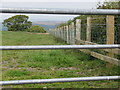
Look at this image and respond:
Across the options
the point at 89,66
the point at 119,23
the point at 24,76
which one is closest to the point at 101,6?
the point at 119,23

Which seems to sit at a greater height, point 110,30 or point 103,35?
point 110,30

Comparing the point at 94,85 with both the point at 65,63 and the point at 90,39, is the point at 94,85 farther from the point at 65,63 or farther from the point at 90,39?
the point at 90,39

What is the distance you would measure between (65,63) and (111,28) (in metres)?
1.49

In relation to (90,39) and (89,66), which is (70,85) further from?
(90,39)

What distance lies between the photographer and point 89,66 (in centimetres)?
493

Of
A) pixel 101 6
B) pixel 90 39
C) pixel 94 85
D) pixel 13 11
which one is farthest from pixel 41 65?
pixel 13 11

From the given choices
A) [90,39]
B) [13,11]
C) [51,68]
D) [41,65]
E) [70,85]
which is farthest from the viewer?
[90,39]

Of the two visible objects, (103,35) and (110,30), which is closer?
(110,30)

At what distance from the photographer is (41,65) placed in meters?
5.16

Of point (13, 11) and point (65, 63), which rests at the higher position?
point (13, 11)

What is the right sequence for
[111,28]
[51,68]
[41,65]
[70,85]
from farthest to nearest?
[41,65] → [51,68] → [111,28] → [70,85]

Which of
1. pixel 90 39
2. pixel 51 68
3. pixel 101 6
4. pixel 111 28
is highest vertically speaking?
pixel 101 6

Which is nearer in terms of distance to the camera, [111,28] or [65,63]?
[111,28]

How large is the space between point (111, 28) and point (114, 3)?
121 cm
